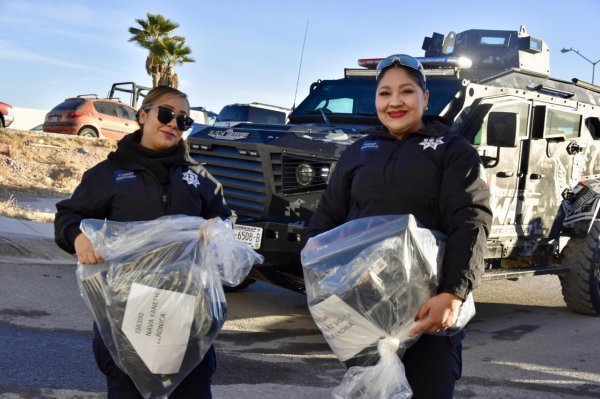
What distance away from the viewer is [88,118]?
65.0ft

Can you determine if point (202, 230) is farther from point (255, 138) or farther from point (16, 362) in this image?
point (255, 138)

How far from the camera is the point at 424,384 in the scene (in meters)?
2.54

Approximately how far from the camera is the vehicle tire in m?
7.38

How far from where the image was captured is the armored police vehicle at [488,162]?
19.7ft

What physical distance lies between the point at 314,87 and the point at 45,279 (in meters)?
3.37

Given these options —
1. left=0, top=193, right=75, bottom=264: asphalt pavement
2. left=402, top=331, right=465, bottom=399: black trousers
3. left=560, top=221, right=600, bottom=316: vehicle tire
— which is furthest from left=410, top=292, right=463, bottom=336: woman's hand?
left=0, top=193, right=75, bottom=264: asphalt pavement

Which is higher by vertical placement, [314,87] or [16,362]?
[314,87]

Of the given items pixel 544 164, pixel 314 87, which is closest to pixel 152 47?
pixel 314 87

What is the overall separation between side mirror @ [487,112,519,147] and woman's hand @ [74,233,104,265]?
4525 mm

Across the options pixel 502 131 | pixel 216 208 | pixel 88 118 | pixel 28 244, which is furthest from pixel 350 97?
pixel 88 118

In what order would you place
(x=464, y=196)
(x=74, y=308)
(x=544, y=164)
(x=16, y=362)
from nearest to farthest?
(x=464, y=196) < (x=16, y=362) < (x=74, y=308) < (x=544, y=164)

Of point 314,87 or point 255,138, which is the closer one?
point 255,138

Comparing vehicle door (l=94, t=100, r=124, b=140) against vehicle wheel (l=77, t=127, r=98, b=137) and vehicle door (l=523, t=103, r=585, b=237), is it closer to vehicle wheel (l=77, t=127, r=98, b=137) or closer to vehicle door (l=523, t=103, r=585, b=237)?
vehicle wheel (l=77, t=127, r=98, b=137)

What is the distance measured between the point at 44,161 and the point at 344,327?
15.3 m
